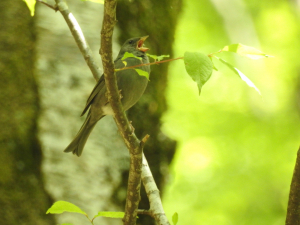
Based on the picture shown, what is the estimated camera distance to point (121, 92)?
3.32 metres

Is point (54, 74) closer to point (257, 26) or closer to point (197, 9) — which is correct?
point (197, 9)

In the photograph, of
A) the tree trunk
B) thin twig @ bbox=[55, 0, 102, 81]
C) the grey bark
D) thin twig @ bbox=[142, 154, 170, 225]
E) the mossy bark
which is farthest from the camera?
the tree trunk

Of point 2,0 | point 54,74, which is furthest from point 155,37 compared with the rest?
point 2,0

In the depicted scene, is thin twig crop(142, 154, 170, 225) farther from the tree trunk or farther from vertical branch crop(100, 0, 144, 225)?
the tree trunk

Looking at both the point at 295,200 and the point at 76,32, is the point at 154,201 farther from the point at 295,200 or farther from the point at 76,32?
the point at 76,32

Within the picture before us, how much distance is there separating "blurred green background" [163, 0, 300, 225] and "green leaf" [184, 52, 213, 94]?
18.8 ft

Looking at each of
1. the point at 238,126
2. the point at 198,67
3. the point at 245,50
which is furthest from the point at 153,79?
the point at 238,126

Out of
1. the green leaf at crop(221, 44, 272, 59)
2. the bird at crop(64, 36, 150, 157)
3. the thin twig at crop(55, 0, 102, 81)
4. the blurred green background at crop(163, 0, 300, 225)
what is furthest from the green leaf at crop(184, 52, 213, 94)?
the blurred green background at crop(163, 0, 300, 225)

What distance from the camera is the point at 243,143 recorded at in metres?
7.82

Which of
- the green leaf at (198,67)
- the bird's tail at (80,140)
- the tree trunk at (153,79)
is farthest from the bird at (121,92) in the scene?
the green leaf at (198,67)

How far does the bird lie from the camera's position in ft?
10.6

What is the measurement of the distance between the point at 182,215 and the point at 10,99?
182 inches

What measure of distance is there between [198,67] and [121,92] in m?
2.04

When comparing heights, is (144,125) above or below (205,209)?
above
